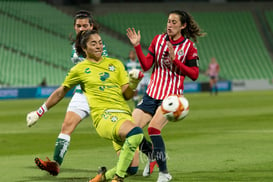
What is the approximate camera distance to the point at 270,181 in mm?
8375

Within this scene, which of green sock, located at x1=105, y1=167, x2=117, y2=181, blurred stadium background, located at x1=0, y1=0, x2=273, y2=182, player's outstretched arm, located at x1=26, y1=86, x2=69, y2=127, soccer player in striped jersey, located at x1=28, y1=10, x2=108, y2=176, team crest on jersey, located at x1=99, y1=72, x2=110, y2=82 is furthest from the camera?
blurred stadium background, located at x1=0, y1=0, x2=273, y2=182

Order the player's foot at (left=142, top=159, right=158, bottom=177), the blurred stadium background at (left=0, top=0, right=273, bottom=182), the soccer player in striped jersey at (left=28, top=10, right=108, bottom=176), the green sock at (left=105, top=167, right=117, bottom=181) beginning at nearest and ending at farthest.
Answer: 1. the green sock at (left=105, top=167, right=117, bottom=181)
2. the soccer player in striped jersey at (left=28, top=10, right=108, bottom=176)
3. the player's foot at (left=142, top=159, right=158, bottom=177)
4. the blurred stadium background at (left=0, top=0, right=273, bottom=182)

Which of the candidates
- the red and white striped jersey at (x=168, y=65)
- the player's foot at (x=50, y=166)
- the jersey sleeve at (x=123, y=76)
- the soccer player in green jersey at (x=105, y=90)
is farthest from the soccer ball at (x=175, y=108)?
the player's foot at (x=50, y=166)

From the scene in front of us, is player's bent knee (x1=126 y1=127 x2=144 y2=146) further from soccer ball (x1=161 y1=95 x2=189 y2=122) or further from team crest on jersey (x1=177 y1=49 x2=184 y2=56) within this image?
team crest on jersey (x1=177 y1=49 x2=184 y2=56)

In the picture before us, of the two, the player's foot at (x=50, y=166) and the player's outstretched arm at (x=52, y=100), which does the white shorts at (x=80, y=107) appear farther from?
the player's outstretched arm at (x=52, y=100)

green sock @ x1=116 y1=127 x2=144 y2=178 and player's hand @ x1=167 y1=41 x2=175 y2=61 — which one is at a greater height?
player's hand @ x1=167 y1=41 x2=175 y2=61

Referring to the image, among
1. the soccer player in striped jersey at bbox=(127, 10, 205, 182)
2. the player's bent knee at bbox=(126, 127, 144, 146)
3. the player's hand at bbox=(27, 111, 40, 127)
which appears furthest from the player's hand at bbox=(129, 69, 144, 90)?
the player's hand at bbox=(27, 111, 40, 127)

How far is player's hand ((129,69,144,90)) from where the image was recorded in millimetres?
7598

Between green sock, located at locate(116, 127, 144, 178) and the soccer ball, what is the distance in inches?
26.9

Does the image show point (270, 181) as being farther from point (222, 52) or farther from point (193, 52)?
point (222, 52)

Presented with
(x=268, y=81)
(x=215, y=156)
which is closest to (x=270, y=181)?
(x=215, y=156)

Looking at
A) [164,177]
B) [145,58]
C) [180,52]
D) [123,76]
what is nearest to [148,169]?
[164,177]

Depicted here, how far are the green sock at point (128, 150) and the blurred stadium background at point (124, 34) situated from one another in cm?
2970

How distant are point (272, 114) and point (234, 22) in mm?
30612
